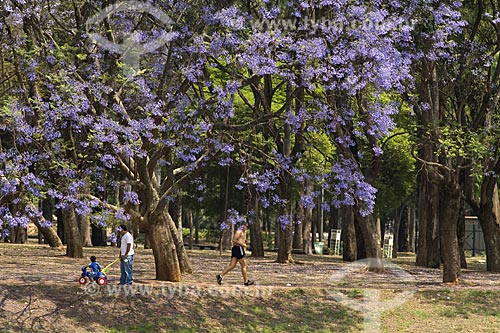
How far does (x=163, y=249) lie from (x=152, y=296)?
4.53 feet

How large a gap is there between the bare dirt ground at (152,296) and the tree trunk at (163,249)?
315 millimetres

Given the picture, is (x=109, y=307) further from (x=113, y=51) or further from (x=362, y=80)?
(x=362, y=80)

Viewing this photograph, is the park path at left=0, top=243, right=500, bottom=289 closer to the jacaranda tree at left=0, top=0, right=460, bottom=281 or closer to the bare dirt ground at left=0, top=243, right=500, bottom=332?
the bare dirt ground at left=0, top=243, right=500, bottom=332

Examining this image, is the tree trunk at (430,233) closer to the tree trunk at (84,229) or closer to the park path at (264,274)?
the park path at (264,274)

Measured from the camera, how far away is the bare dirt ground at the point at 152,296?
15.1 metres

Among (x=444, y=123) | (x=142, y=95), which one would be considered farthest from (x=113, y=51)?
(x=444, y=123)

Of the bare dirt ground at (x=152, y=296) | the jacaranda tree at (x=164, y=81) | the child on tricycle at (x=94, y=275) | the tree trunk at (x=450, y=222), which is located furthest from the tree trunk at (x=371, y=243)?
the child on tricycle at (x=94, y=275)

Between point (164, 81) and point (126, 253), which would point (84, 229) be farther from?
point (164, 81)

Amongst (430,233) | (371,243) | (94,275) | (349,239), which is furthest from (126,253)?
(349,239)

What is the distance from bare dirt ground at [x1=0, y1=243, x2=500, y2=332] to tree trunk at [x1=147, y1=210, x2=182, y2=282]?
0.32 metres

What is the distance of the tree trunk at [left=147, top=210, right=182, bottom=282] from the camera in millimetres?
17734

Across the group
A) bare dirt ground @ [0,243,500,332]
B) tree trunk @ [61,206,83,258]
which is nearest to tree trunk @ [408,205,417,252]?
bare dirt ground @ [0,243,500,332]

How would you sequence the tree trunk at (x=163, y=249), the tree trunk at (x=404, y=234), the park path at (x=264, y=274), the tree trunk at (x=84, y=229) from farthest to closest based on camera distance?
the tree trunk at (x=404, y=234) → the tree trunk at (x=84, y=229) → the park path at (x=264, y=274) → the tree trunk at (x=163, y=249)

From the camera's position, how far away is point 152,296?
16797 mm
